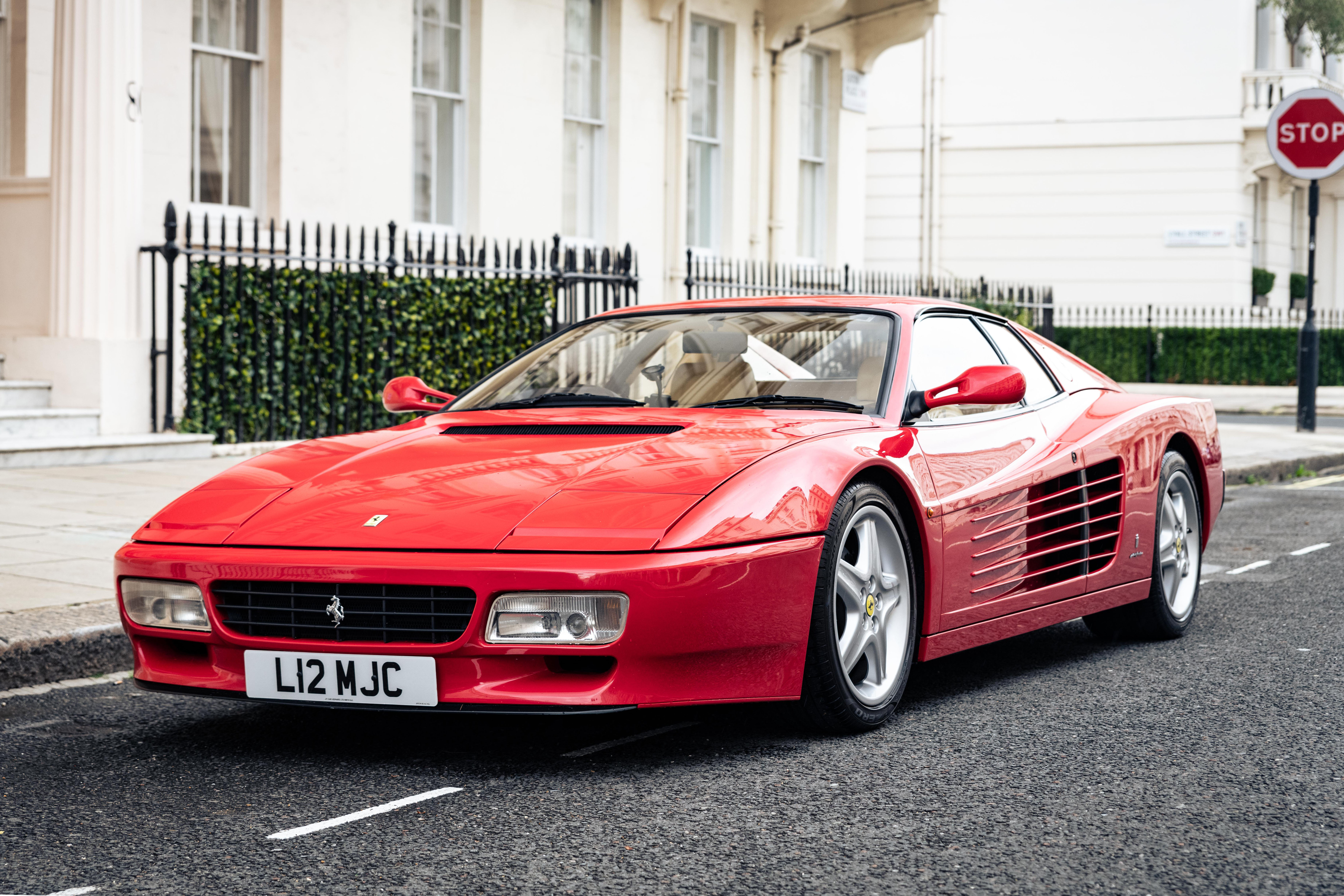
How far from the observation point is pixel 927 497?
4.85 meters

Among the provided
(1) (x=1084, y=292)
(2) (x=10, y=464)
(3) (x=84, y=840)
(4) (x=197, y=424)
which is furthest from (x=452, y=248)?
(1) (x=1084, y=292)

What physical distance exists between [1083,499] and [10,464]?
7648 mm

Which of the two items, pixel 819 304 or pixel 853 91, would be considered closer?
pixel 819 304

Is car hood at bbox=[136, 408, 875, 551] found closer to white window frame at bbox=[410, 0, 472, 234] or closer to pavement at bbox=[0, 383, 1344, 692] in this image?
pavement at bbox=[0, 383, 1344, 692]

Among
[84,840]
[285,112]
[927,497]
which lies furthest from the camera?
[285,112]

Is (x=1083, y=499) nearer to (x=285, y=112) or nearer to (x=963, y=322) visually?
(x=963, y=322)

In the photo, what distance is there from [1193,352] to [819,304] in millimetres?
25599

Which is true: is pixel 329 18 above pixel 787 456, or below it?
above

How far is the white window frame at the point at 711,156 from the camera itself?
1808 cm

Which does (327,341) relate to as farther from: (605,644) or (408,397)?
(605,644)

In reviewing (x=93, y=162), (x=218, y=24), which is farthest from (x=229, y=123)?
(x=93, y=162)

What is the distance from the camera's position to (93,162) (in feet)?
37.5

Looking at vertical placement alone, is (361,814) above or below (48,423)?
below

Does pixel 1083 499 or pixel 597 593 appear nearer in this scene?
pixel 597 593
